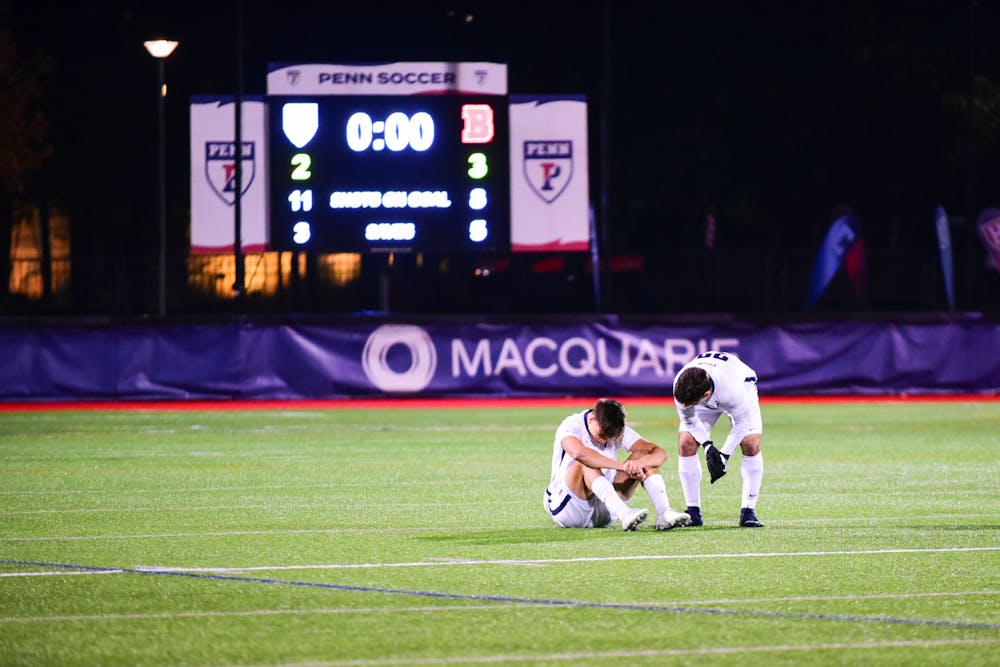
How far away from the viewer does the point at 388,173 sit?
89.1ft

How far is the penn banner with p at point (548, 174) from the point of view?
93.5 ft

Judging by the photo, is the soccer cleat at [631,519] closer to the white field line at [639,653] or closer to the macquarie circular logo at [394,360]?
the white field line at [639,653]

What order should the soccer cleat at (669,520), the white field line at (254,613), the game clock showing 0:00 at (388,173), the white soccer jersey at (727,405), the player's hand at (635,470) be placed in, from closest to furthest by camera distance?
1. the white field line at (254,613)
2. the player's hand at (635,470)
3. the soccer cleat at (669,520)
4. the white soccer jersey at (727,405)
5. the game clock showing 0:00 at (388,173)

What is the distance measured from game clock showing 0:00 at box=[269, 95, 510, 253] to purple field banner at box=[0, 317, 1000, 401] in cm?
164

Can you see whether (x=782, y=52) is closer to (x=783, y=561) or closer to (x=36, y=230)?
(x=36, y=230)

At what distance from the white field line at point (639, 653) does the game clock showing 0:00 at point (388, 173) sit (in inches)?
774

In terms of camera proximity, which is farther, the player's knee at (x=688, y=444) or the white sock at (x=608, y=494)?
the player's knee at (x=688, y=444)

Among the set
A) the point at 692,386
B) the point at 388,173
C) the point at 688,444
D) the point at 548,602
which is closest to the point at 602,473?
Result: the point at 688,444

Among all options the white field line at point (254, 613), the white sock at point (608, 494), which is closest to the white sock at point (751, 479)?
the white sock at point (608, 494)

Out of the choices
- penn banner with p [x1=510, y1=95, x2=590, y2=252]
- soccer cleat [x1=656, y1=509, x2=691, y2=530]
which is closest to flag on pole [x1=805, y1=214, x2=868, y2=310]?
penn banner with p [x1=510, y1=95, x2=590, y2=252]

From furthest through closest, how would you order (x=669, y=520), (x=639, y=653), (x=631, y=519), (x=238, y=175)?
1. (x=238, y=175)
2. (x=669, y=520)
3. (x=631, y=519)
4. (x=639, y=653)

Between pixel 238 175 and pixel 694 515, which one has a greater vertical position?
pixel 238 175

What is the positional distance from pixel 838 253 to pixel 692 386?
2302cm

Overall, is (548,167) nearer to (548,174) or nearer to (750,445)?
(548,174)
